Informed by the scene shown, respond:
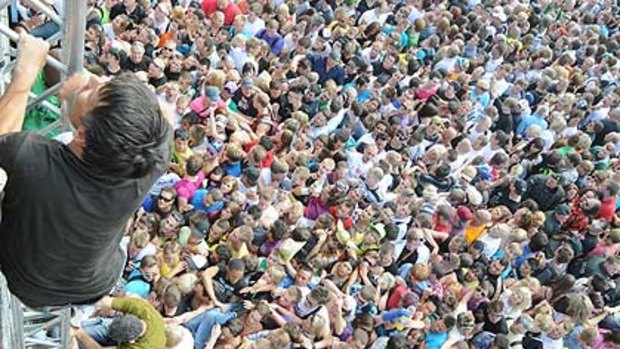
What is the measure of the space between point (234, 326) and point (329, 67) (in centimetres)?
414

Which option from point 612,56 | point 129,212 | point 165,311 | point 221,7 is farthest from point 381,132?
point 129,212

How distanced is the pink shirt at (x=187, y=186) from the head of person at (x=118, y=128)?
13.0ft

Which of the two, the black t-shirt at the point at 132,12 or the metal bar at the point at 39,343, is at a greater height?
the metal bar at the point at 39,343

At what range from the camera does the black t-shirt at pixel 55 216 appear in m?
2.23

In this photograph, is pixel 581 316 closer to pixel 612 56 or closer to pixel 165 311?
pixel 165 311

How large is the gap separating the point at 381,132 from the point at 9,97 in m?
5.79

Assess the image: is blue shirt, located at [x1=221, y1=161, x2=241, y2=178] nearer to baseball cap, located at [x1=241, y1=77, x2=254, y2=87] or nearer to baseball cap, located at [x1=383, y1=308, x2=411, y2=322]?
baseball cap, located at [x1=241, y1=77, x2=254, y2=87]

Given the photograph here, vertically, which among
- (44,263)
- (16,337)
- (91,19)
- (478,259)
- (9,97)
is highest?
(9,97)

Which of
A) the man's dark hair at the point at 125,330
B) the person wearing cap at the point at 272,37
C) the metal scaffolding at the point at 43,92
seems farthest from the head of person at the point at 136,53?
the metal scaffolding at the point at 43,92

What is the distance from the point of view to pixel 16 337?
3350 millimetres

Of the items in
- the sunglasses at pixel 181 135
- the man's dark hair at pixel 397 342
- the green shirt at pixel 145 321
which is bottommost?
the man's dark hair at pixel 397 342

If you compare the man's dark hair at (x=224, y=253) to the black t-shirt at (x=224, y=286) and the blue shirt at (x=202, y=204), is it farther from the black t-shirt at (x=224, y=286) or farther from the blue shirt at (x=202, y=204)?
the blue shirt at (x=202, y=204)

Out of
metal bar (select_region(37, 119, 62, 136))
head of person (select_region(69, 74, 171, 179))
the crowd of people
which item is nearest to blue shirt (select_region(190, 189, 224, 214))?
the crowd of people

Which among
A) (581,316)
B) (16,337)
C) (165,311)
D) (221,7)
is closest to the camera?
(16,337)
